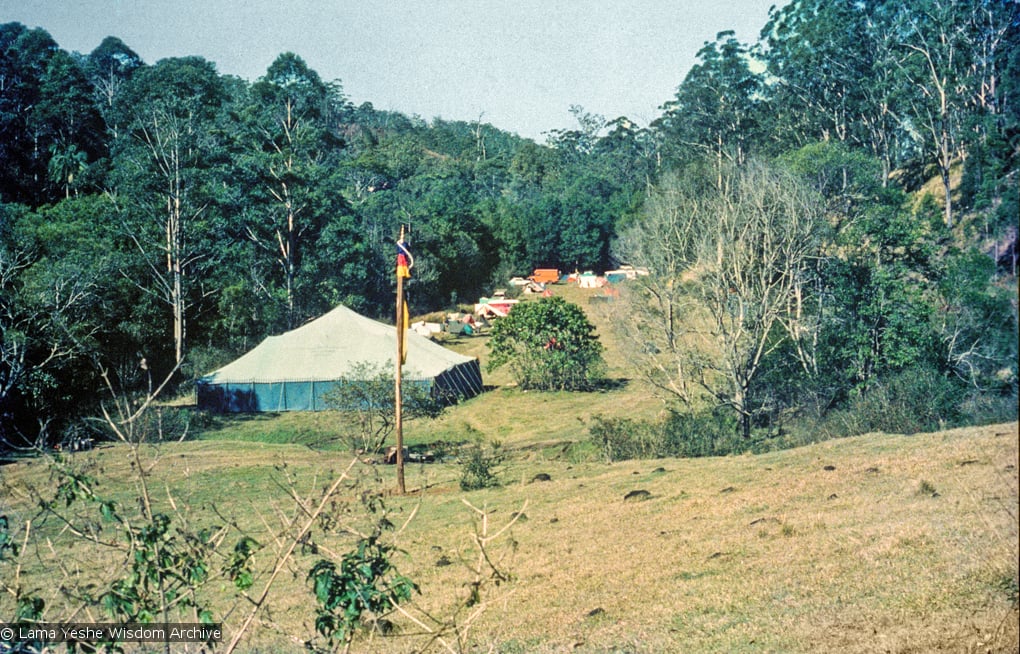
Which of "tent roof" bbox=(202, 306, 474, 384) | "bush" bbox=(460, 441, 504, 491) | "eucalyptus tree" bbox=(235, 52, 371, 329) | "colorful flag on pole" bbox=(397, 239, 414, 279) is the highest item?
"eucalyptus tree" bbox=(235, 52, 371, 329)

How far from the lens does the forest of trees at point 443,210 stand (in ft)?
79.1

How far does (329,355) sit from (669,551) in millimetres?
24183

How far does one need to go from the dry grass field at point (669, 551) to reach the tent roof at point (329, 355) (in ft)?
42.4

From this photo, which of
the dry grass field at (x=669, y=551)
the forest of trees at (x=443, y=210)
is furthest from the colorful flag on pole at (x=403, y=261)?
the forest of trees at (x=443, y=210)

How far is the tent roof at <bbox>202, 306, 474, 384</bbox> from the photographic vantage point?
32.8 m

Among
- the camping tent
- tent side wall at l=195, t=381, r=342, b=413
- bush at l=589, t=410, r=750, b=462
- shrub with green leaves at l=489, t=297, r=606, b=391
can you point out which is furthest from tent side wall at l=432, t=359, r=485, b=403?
bush at l=589, t=410, r=750, b=462

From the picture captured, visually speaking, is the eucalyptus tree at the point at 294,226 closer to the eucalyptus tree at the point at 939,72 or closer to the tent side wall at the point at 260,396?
the tent side wall at the point at 260,396

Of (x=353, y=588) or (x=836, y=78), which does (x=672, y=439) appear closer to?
(x=353, y=588)

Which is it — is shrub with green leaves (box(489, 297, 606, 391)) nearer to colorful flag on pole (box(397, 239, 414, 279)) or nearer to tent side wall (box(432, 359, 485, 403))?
tent side wall (box(432, 359, 485, 403))

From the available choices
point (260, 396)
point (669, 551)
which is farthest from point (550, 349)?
point (669, 551)

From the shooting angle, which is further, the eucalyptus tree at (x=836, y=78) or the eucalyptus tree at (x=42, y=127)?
the eucalyptus tree at (x=42, y=127)

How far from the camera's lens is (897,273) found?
24234 millimetres

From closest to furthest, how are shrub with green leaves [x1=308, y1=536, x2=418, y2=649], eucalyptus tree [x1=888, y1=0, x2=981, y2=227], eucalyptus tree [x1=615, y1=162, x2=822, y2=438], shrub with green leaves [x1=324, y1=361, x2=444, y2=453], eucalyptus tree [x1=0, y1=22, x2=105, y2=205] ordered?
shrub with green leaves [x1=308, y1=536, x2=418, y2=649], shrub with green leaves [x1=324, y1=361, x2=444, y2=453], eucalyptus tree [x1=615, y1=162, x2=822, y2=438], eucalyptus tree [x1=888, y1=0, x2=981, y2=227], eucalyptus tree [x1=0, y1=22, x2=105, y2=205]

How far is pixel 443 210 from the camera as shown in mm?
64375
